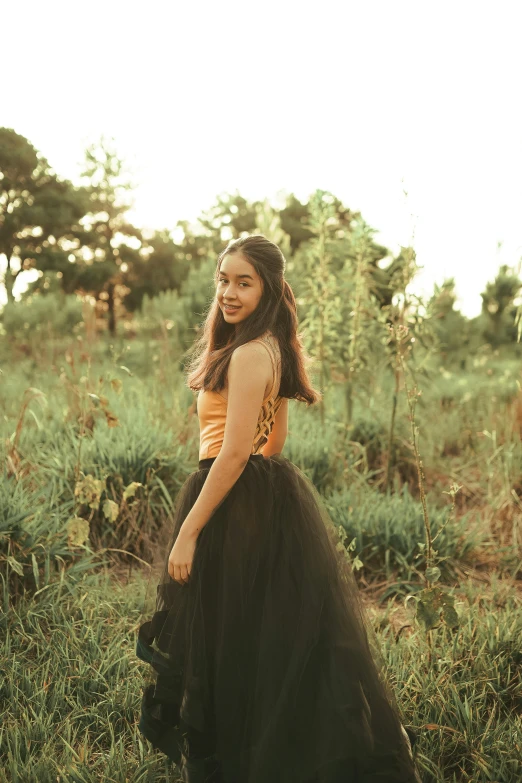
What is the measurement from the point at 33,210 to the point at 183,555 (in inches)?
737

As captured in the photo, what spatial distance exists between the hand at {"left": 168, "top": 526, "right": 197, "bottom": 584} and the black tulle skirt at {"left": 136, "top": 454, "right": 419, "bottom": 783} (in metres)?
0.03

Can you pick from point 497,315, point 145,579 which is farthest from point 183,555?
point 497,315

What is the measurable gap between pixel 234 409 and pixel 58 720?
141 cm

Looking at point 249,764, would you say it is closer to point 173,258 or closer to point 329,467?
point 329,467

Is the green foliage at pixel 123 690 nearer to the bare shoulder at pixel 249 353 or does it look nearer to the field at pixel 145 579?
the field at pixel 145 579

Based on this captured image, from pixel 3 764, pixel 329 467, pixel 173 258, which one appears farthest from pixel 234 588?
pixel 173 258

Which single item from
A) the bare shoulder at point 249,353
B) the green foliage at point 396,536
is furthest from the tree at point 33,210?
the bare shoulder at point 249,353

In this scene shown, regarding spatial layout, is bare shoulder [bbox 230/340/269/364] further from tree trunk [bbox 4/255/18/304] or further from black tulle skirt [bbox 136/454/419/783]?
tree trunk [bbox 4/255/18/304]

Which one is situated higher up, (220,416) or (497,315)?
(497,315)

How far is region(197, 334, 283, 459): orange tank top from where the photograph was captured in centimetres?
196

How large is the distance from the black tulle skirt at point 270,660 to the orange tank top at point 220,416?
0.05 metres

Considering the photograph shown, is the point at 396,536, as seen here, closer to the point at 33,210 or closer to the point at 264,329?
the point at 264,329

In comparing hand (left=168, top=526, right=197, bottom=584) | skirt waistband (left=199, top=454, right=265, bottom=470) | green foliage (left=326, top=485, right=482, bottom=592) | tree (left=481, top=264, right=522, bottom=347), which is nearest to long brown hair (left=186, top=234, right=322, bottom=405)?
skirt waistband (left=199, top=454, right=265, bottom=470)

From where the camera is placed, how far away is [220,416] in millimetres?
2000
